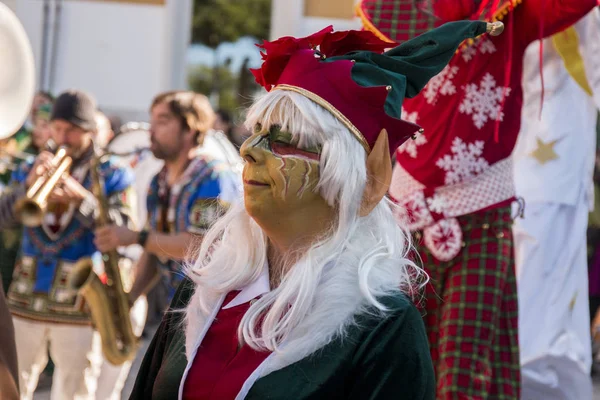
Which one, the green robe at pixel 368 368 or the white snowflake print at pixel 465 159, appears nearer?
the green robe at pixel 368 368

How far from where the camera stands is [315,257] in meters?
2.20

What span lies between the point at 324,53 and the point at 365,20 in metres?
1.57

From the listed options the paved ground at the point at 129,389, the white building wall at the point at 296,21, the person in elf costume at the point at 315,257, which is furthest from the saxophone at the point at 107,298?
the white building wall at the point at 296,21

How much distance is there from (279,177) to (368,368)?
0.43 meters

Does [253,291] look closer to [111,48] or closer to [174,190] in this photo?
[174,190]

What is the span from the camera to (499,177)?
3697 millimetres

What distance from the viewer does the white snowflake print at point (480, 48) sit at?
368 cm

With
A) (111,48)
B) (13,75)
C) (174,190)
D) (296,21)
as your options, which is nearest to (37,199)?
(174,190)

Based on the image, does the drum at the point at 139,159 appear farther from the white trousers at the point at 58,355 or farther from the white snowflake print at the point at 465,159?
the white snowflake print at the point at 465,159

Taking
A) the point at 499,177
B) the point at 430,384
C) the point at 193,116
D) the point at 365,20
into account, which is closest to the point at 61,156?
the point at 193,116

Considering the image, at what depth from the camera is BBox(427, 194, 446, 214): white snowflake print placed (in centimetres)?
370

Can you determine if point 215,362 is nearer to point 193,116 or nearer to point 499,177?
point 499,177

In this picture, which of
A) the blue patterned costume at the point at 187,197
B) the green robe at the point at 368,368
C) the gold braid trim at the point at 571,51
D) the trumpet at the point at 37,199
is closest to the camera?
the green robe at the point at 368,368

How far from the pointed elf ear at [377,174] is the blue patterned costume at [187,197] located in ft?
9.23
